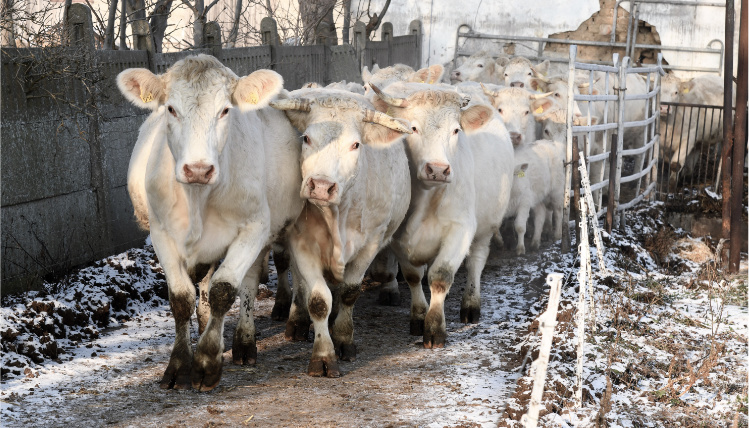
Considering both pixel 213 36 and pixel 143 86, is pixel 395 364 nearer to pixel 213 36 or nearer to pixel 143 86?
pixel 143 86

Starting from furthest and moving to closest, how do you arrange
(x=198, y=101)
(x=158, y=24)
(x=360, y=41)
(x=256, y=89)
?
(x=360, y=41) → (x=158, y=24) → (x=256, y=89) → (x=198, y=101)

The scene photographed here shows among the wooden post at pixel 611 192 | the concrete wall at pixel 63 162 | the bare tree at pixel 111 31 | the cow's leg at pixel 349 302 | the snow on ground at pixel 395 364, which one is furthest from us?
the wooden post at pixel 611 192

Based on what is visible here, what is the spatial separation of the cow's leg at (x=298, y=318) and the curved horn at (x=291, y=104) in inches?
54.7

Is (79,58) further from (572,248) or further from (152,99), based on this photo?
(572,248)

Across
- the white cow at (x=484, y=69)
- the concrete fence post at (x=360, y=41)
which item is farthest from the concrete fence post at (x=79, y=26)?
the white cow at (x=484, y=69)

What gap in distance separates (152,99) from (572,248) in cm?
628

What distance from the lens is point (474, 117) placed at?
7.53 metres

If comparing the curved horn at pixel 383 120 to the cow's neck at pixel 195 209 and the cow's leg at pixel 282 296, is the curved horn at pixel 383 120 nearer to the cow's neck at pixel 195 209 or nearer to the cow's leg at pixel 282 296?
the cow's neck at pixel 195 209

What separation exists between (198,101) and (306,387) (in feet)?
6.35

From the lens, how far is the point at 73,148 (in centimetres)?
802

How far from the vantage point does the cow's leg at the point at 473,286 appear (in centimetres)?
767

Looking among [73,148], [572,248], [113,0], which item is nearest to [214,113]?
[73,148]

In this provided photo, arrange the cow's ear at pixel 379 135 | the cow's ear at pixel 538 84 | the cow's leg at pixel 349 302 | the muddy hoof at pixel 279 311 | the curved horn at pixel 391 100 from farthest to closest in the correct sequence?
1. the cow's ear at pixel 538 84
2. the muddy hoof at pixel 279 311
3. the curved horn at pixel 391 100
4. the cow's leg at pixel 349 302
5. the cow's ear at pixel 379 135

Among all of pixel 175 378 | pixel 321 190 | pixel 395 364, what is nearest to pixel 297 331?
pixel 395 364
